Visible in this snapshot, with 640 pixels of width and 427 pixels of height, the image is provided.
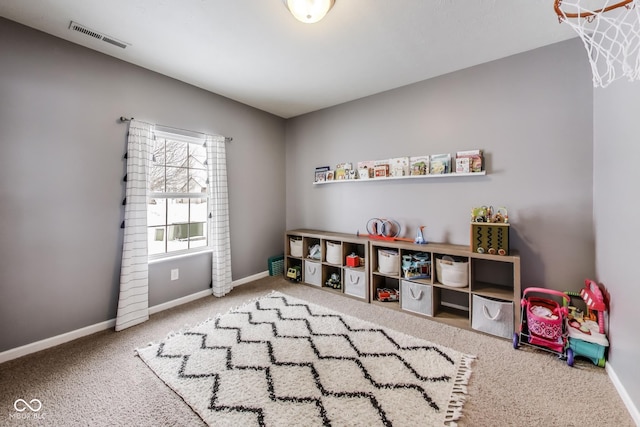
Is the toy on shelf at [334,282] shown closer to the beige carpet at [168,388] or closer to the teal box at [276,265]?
the teal box at [276,265]

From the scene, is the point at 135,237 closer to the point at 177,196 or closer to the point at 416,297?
the point at 177,196

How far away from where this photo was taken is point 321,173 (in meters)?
3.47

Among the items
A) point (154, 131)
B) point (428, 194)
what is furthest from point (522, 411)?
point (154, 131)

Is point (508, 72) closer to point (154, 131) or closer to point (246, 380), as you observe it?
point (246, 380)

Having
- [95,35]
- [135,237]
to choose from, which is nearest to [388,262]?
[135,237]

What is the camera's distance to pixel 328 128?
344 centimetres

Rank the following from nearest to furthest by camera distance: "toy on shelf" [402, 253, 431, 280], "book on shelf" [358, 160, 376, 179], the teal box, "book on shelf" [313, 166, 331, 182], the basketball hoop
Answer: the basketball hoop, "toy on shelf" [402, 253, 431, 280], "book on shelf" [358, 160, 376, 179], "book on shelf" [313, 166, 331, 182], the teal box

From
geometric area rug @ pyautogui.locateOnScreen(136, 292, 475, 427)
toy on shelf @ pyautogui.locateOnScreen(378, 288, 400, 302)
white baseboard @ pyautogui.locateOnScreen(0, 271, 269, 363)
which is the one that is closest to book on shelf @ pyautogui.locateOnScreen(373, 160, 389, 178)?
toy on shelf @ pyautogui.locateOnScreen(378, 288, 400, 302)

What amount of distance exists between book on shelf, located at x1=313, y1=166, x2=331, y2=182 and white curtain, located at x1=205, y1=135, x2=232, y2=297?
1.22m

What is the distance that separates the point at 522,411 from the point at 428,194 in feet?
6.07

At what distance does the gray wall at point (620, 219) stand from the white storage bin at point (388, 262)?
1.43m

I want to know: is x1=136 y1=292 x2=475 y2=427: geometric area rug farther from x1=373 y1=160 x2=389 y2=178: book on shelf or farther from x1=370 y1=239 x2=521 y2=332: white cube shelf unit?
x1=373 y1=160 x2=389 y2=178: book on shelf

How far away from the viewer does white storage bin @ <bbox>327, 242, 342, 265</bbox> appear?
295 cm

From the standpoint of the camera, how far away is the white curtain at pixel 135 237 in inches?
86.9
